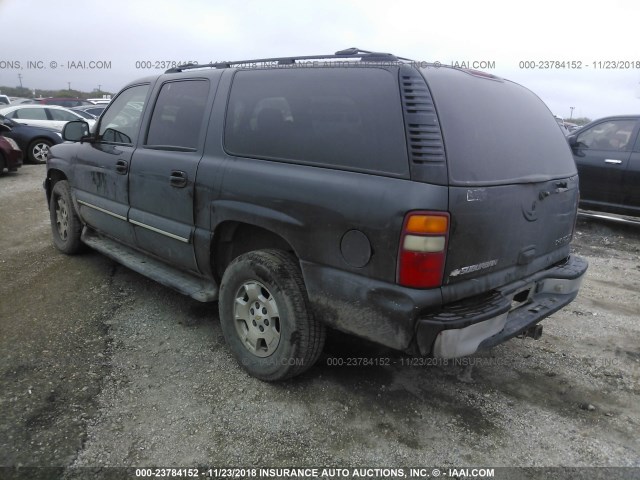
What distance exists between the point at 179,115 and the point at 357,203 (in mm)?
1821

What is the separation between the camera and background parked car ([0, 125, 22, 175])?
33.5 ft

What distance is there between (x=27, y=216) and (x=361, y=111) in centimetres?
638

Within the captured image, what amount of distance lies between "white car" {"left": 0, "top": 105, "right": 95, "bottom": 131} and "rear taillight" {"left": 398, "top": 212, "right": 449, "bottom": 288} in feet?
40.3

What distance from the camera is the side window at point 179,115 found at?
131 inches

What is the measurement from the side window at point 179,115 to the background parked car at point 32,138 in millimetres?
9752

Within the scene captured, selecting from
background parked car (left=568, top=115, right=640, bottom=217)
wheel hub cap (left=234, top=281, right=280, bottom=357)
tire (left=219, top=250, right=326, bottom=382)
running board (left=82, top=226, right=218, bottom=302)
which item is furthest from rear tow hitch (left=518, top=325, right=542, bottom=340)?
background parked car (left=568, top=115, right=640, bottom=217)

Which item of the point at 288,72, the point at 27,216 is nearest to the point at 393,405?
the point at 288,72

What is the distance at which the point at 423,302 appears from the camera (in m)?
2.22

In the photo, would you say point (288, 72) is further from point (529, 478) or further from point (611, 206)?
point (611, 206)

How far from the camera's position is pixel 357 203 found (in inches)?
91.5

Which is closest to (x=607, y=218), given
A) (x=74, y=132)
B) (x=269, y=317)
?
(x=269, y=317)

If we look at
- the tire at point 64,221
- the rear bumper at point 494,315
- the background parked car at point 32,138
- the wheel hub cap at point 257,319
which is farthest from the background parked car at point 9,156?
the rear bumper at point 494,315

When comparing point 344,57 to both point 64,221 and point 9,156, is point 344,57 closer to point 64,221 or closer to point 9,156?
point 64,221

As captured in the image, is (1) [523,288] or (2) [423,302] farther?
(1) [523,288]
